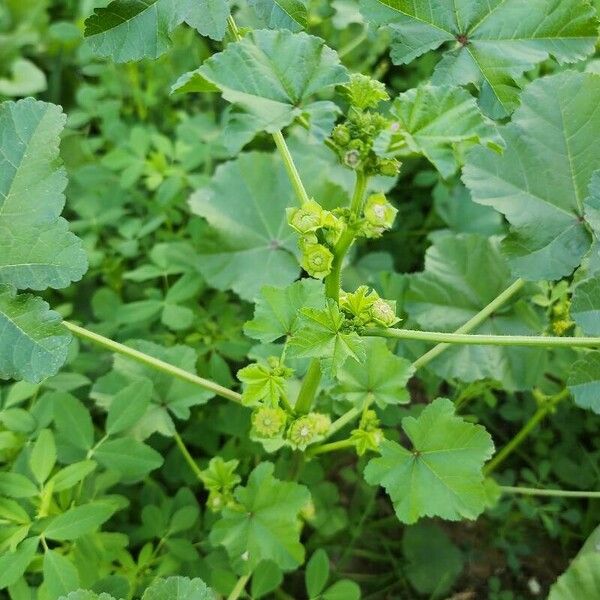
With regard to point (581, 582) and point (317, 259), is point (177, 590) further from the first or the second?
point (581, 582)

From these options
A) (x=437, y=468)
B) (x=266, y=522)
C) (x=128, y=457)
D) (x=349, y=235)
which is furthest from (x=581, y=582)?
(x=128, y=457)

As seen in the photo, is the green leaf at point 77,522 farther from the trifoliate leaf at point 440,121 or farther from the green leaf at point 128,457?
the trifoliate leaf at point 440,121

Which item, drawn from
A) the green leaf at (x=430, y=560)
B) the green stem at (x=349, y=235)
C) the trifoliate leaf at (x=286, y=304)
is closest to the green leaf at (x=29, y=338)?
the trifoliate leaf at (x=286, y=304)

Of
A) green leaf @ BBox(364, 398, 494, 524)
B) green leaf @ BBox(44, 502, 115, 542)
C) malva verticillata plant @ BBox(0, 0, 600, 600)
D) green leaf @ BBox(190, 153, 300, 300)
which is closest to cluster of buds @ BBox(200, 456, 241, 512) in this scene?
malva verticillata plant @ BBox(0, 0, 600, 600)

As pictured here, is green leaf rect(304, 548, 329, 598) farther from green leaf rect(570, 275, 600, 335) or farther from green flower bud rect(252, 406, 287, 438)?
green leaf rect(570, 275, 600, 335)

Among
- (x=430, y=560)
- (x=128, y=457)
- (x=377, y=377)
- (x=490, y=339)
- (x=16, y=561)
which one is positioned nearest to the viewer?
(x=490, y=339)

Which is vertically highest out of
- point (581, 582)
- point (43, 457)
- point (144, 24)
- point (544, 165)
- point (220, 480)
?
point (144, 24)

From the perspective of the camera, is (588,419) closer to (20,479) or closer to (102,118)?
(20,479)
